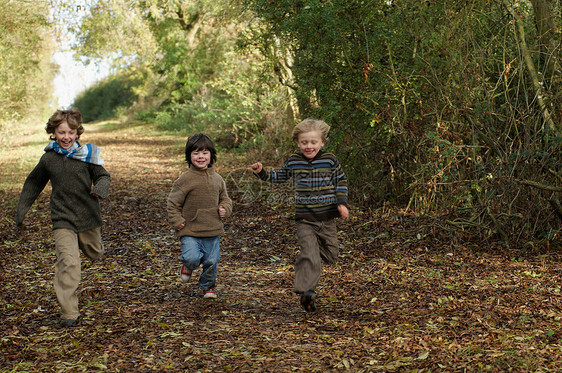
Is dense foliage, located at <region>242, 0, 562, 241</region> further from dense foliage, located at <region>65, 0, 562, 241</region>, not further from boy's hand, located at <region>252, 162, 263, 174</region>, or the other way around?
boy's hand, located at <region>252, 162, 263, 174</region>

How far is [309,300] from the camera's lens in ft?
17.0

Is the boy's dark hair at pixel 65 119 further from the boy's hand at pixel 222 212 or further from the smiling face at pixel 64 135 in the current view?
the boy's hand at pixel 222 212

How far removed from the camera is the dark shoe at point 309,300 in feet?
17.0

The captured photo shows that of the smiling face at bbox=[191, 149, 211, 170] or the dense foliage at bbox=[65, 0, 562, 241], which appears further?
the dense foliage at bbox=[65, 0, 562, 241]

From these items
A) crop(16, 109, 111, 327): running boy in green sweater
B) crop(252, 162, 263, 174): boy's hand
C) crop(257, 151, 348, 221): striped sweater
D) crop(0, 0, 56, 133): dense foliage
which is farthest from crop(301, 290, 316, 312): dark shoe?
crop(0, 0, 56, 133): dense foliage

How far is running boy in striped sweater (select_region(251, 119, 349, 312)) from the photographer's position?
5.23 meters

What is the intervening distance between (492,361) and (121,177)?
40.3ft

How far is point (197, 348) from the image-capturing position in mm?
4445

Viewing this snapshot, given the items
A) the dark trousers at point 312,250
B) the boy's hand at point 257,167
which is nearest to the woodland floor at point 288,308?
the dark trousers at point 312,250

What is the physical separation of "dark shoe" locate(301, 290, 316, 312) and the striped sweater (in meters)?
0.64

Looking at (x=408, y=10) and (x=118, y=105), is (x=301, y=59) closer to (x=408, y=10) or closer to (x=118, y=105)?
(x=408, y=10)

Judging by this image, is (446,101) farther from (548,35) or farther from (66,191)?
(66,191)

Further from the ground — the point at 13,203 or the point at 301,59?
the point at 301,59

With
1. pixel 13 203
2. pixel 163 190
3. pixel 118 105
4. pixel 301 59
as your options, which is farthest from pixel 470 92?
pixel 118 105
